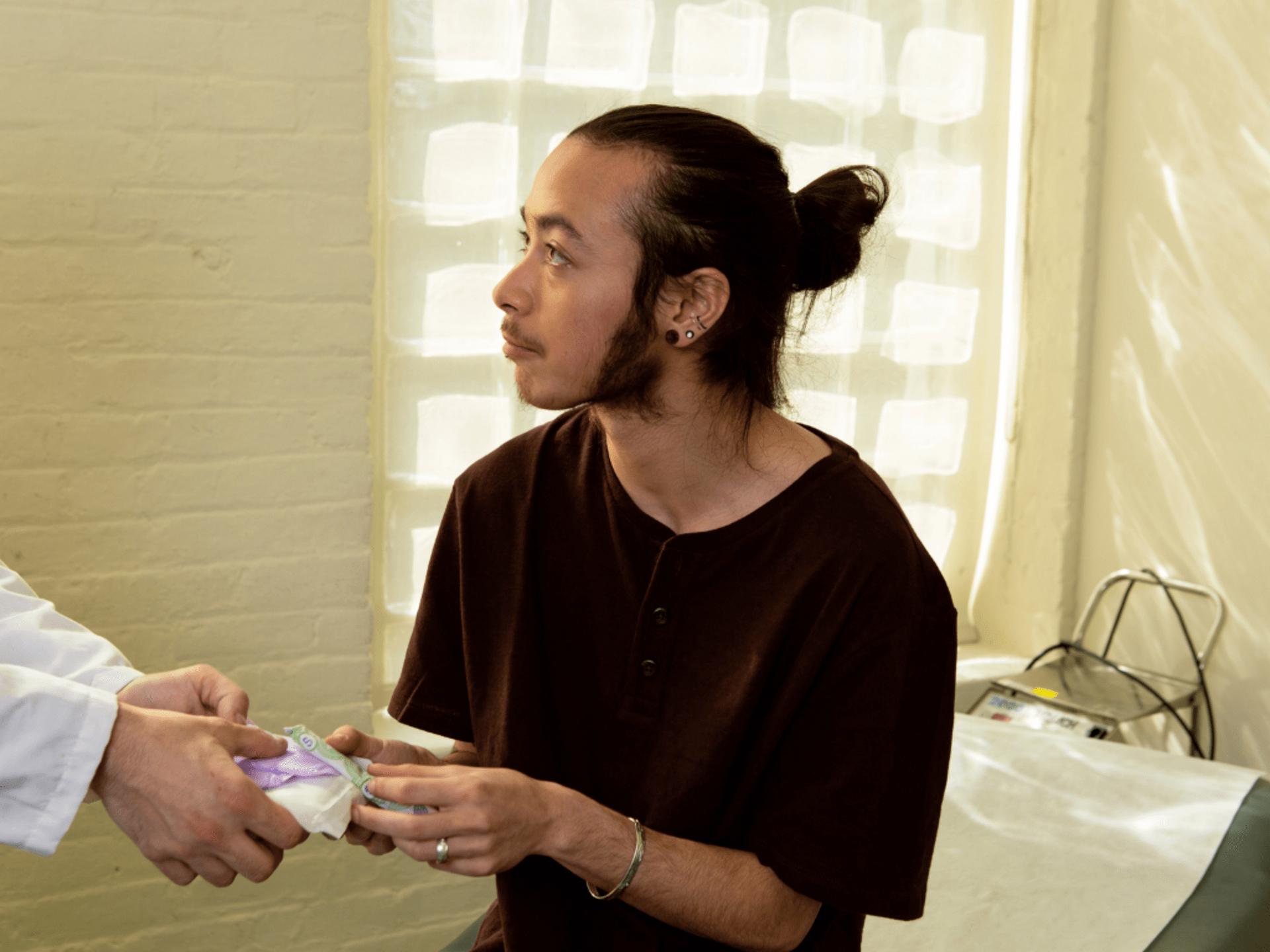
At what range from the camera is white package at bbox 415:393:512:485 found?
2.44 m

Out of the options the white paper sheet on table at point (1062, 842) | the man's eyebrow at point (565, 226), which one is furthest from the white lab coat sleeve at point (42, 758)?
the white paper sheet on table at point (1062, 842)

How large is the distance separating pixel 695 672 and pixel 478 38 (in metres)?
1.52

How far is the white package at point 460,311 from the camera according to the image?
7.86ft

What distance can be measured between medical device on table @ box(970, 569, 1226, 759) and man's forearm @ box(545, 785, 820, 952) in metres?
1.26

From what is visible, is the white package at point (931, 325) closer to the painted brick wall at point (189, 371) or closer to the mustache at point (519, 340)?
the painted brick wall at point (189, 371)

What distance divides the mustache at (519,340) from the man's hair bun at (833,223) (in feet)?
1.07

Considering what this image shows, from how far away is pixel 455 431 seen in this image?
246cm

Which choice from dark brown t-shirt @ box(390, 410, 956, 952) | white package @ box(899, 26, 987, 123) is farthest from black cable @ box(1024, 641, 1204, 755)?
dark brown t-shirt @ box(390, 410, 956, 952)

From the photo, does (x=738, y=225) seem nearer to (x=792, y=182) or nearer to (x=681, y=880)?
(x=681, y=880)

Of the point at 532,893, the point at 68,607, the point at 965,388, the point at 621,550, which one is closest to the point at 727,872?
the point at 532,893

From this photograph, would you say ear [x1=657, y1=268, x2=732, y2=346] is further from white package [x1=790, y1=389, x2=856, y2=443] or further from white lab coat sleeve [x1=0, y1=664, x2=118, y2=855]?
white package [x1=790, y1=389, x2=856, y2=443]

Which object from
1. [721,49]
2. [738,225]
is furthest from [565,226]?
[721,49]

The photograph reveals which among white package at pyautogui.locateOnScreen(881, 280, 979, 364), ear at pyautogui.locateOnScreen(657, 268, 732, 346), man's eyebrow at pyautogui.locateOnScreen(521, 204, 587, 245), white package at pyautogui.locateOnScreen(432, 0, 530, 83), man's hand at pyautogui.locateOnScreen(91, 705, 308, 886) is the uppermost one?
white package at pyautogui.locateOnScreen(432, 0, 530, 83)

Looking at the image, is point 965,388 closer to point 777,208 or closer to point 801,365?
point 801,365
